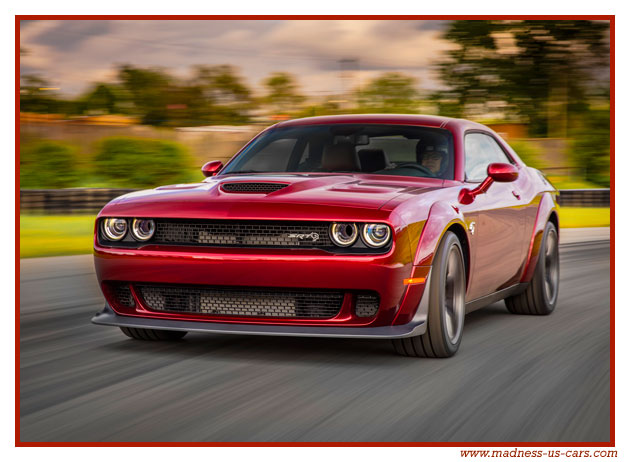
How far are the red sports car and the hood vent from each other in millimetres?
12

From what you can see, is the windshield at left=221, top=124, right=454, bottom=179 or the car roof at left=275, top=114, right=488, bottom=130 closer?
the windshield at left=221, top=124, right=454, bottom=179

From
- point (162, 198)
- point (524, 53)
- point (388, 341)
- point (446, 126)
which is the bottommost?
point (388, 341)

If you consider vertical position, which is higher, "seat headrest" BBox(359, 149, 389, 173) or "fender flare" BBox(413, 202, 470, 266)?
"seat headrest" BBox(359, 149, 389, 173)

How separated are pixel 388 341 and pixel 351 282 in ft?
3.66

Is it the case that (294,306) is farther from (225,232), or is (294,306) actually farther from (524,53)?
(524,53)

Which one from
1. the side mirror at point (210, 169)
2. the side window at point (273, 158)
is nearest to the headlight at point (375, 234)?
the side window at point (273, 158)

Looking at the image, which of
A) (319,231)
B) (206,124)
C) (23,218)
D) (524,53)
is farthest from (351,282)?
(524,53)

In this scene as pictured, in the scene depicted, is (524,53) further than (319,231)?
Yes

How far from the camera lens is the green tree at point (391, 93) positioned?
186 feet

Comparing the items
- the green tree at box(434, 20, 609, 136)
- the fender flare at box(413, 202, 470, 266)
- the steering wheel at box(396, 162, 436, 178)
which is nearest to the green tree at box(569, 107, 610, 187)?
the green tree at box(434, 20, 609, 136)

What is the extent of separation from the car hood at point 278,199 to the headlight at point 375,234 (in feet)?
0.29

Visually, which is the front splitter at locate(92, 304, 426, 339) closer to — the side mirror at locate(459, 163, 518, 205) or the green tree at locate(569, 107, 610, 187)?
the side mirror at locate(459, 163, 518, 205)

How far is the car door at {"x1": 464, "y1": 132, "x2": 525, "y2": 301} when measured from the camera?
6.29m

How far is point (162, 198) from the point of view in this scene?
555cm
